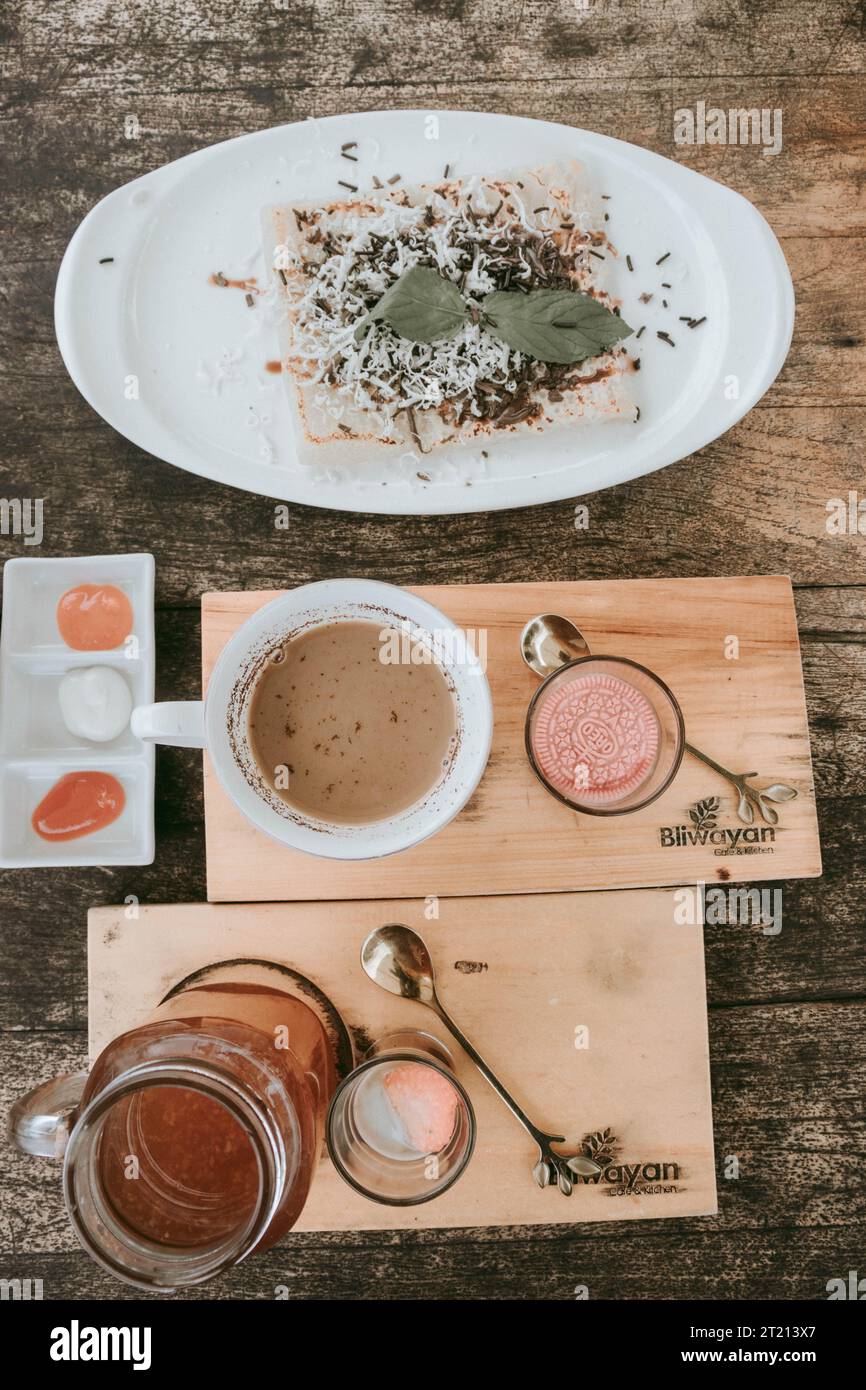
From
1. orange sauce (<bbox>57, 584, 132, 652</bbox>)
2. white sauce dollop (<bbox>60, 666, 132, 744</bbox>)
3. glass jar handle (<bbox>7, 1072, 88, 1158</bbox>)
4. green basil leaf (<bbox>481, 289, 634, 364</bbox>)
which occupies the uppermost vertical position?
green basil leaf (<bbox>481, 289, 634, 364</bbox>)

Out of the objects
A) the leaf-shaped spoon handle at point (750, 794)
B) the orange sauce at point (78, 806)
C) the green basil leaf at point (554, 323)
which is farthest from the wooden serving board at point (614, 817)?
the green basil leaf at point (554, 323)

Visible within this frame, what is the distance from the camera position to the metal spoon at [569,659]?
1.19m

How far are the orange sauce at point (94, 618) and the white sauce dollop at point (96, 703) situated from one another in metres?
0.04

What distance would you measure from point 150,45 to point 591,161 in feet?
2.49

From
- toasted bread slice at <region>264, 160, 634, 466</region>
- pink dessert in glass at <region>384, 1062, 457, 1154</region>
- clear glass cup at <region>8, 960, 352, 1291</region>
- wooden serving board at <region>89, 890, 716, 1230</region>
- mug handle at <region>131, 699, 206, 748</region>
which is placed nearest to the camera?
clear glass cup at <region>8, 960, 352, 1291</region>

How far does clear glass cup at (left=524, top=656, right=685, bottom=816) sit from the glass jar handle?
0.72 m

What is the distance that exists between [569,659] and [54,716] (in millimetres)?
810

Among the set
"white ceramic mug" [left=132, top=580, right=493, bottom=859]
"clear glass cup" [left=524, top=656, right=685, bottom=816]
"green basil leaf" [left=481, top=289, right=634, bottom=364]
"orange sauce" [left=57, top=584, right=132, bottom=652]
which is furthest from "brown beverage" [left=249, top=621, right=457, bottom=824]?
"green basil leaf" [left=481, top=289, right=634, bottom=364]

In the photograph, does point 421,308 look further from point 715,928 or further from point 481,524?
point 715,928

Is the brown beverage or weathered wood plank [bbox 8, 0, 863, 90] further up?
weathered wood plank [bbox 8, 0, 863, 90]

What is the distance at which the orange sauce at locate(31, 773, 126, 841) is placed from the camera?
134cm

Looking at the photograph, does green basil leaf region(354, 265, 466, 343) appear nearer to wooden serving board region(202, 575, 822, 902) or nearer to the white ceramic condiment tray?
wooden serving board region(202, 575, 822, 902)

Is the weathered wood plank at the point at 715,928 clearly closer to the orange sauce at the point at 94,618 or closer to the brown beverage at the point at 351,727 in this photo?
the orange sauce at the point at 94,618
